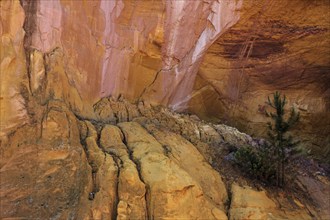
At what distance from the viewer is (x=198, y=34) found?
28.1ft

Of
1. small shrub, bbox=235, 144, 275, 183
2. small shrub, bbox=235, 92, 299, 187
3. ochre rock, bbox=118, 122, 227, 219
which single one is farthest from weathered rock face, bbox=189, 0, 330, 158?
ochre rock, bbox=118, 122, 227, 219

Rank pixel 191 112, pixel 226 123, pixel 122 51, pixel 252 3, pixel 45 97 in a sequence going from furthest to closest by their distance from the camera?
1. pixel 226 123
2. pixel 191 112
3. pixel 252 3
4. pixel 122 51
5. pixel 45 97

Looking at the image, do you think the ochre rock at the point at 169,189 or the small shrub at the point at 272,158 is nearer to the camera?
the ochre rock at the point at 169,189

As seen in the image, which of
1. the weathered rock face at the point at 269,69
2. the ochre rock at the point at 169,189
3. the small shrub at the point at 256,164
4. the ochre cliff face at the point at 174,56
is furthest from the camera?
the weathered rock face at the point at 269,69

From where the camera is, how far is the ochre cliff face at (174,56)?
6285 mm

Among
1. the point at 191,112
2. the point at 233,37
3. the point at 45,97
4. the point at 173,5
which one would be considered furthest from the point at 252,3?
the point at 45,97

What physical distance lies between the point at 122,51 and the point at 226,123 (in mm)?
3364

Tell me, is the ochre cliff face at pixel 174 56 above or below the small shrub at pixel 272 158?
above

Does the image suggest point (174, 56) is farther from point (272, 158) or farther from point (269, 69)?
point (272, 158)

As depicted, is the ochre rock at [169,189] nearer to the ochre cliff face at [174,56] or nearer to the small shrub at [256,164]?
the ochre cliff face at [174,56]

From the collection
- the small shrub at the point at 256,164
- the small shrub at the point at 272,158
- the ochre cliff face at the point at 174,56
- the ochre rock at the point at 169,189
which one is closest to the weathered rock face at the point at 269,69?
the ochre cliff face at the point at 174,56

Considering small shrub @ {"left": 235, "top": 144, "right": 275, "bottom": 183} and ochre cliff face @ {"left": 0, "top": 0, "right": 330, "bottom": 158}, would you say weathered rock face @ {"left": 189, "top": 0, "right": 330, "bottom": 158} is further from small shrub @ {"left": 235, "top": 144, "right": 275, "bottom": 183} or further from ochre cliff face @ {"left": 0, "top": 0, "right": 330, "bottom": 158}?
small shrub @ {"left": 235, "top": 144, "right": 275, "bottom": 183}

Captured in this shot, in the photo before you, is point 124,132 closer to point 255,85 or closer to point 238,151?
point 238,151

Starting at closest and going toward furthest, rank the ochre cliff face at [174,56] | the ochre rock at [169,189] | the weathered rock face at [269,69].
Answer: the ochre rock at [169,189] → the ochre cliff face at [174,56] → the weathered rock face at [269,69]
